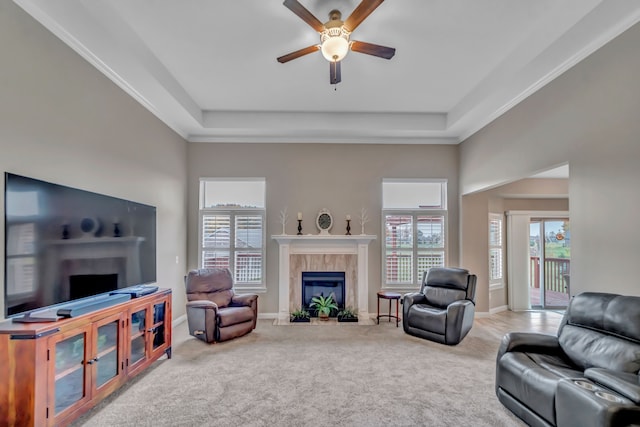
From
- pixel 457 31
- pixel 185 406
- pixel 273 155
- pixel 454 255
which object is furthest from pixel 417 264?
pixel 185 406

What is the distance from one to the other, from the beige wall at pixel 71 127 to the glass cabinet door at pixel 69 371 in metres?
0.49

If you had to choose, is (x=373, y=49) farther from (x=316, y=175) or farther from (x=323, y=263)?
(x=323, y=263)

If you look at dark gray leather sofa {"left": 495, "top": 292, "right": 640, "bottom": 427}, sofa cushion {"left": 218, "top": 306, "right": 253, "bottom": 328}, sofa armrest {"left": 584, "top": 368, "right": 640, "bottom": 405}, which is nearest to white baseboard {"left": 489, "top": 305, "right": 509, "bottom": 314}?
dark gray leather sofa {"left": 495, "top": 292, "right": 640, "bottom": 427}

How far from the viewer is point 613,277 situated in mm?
2738

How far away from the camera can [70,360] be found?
2391 millimetres

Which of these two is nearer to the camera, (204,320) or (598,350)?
(598,350)

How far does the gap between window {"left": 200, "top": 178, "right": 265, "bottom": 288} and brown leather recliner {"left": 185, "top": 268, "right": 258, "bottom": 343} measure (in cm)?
80

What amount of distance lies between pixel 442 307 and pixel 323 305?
1951 millimetres

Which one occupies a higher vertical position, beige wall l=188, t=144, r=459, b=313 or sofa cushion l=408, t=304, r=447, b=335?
beige wall l=188, t=144, r=459, b=313

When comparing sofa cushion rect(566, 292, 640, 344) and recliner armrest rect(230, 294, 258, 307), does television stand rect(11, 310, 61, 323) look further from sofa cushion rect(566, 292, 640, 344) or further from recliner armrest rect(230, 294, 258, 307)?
sofa cushion rect(566, 292, 640, 344)

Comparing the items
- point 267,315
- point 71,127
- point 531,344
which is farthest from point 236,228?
point 531,344

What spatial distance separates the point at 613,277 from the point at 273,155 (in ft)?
16.2

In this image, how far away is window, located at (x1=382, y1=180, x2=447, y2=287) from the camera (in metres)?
6.02

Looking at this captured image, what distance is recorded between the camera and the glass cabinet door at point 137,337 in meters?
3.17
